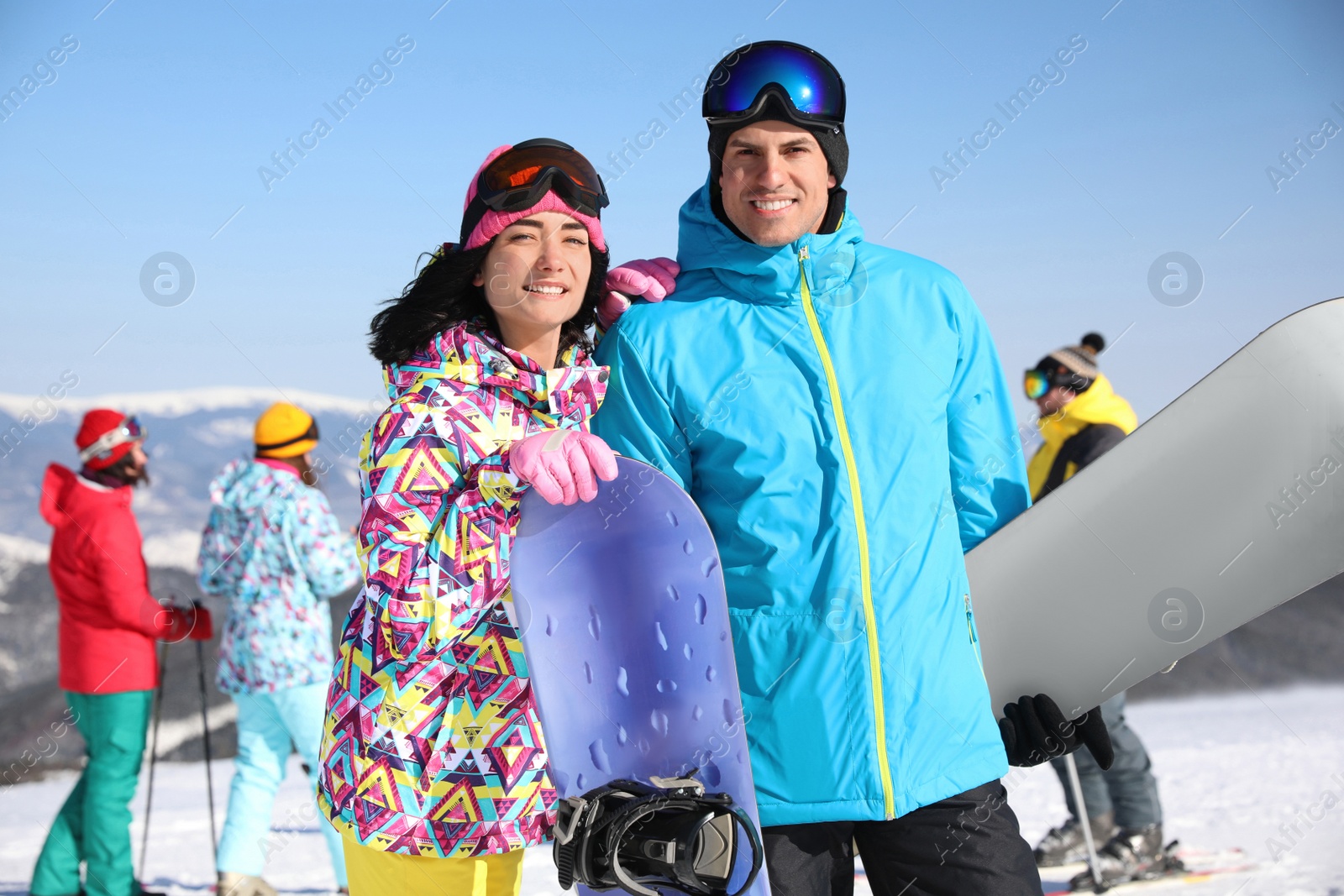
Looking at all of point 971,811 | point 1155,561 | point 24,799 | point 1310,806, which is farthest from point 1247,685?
point 24,799

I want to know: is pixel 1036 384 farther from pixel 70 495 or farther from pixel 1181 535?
pixel 70 495

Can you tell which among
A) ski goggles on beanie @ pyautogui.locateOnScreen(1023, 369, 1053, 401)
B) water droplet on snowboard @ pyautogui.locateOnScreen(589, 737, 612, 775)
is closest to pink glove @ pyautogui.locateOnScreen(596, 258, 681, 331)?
water droplet on snowboard @ pyautogui.locateOnScreen(589, 737, 612, 775)

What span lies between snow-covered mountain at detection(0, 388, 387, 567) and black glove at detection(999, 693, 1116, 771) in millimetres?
8753

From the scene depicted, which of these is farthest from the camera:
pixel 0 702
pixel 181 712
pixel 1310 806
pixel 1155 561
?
pixel 0 702

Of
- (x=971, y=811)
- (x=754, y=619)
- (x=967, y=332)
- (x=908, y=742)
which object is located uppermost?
(x=967, y=332)

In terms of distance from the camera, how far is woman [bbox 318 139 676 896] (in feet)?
5.06

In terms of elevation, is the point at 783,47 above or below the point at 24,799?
above

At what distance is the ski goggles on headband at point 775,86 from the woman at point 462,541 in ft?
0.99

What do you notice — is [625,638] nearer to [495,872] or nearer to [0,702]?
[495,872]

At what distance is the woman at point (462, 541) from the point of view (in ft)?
5.06

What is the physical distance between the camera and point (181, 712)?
828cm

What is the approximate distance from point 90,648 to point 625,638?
3106mm

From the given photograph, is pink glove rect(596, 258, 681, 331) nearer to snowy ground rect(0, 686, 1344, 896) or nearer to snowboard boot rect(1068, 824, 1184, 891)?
snowy ground rect(0, 686, 1344, 896)

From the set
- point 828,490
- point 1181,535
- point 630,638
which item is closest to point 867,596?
point 828,490
